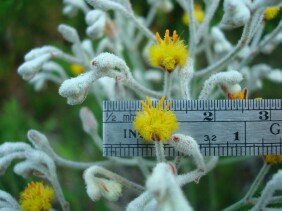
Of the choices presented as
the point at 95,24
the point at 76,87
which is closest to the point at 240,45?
the point at 76,87

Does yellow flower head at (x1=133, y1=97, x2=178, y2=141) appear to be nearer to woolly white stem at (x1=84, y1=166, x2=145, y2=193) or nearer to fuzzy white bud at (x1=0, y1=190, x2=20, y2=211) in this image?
woolly white stem at (x1=84, y1=166, x2=145, y2=193)

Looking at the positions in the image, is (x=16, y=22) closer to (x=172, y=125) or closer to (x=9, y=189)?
(x=9, y=189)

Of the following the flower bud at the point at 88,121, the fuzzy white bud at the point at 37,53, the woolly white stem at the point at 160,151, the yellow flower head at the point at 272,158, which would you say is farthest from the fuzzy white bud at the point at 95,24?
the yellow flower head at the point at 272,158

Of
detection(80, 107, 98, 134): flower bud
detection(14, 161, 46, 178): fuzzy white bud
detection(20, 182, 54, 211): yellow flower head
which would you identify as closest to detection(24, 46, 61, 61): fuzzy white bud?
detection(80, 107, 98, 134): flower bud

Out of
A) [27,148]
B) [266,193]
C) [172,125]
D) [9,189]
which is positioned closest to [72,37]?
[27,148]

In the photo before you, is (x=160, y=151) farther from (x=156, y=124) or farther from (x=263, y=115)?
(x=263, y=115)
